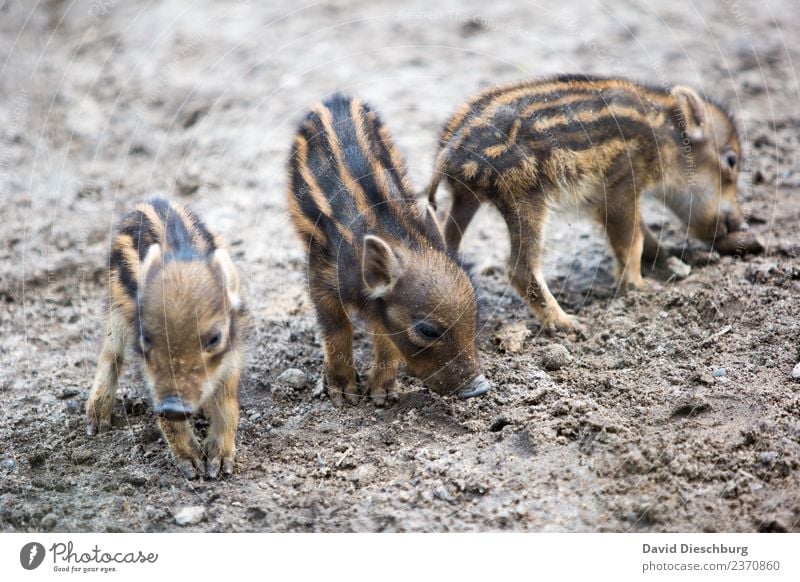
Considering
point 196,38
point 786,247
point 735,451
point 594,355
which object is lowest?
point 735,451

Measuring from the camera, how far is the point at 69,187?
866 centimetres

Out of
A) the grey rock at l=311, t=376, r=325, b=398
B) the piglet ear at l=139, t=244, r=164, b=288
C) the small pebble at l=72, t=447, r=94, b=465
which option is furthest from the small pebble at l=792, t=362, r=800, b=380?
the small pebble at l=72, t=447, r=94, b=465

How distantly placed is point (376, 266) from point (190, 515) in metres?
1.73

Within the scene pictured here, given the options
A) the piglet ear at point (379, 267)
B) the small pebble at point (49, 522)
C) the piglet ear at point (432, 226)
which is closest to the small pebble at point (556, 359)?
the piglet ear at point (432, 226)

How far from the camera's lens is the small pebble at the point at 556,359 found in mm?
5828

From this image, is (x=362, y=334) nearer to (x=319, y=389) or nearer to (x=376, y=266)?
(x=319, y=389)

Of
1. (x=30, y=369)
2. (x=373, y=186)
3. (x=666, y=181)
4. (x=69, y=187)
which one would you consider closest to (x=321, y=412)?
(x=373, y=186)

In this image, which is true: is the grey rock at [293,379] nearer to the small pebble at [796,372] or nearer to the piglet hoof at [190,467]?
the piglet hoof at [190,467]

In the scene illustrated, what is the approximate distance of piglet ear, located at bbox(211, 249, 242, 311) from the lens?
5039 mm

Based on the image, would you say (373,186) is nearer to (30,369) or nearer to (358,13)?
(30,369)

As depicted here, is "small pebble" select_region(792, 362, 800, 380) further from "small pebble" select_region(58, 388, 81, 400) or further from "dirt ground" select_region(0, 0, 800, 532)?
"small pebble" select_region(58, 388, 81, 400)

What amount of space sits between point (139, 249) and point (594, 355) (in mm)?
2893

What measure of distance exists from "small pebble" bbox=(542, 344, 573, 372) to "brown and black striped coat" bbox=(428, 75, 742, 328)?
1.39ft

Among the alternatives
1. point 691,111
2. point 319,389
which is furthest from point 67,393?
point 691,111
